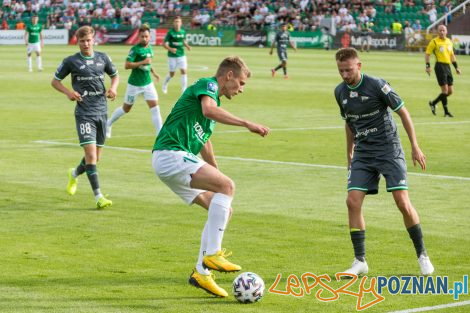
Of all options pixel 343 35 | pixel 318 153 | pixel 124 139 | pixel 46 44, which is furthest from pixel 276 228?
pixel 46 44

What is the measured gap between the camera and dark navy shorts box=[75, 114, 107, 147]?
559 inches

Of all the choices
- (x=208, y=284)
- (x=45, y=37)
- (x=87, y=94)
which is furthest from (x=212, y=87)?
(x=45, y=37)

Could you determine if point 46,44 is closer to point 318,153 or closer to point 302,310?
point 318,153

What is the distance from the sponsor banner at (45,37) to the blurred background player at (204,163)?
226ft

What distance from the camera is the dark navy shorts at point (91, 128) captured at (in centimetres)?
1419

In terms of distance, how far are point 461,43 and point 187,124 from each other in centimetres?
5437

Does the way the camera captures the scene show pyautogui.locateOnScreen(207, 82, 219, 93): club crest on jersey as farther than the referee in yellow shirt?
No

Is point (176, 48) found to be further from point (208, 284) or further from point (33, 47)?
point (208, 284)

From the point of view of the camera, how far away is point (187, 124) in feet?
30.3

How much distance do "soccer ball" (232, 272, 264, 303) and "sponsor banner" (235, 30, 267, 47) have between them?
209 feet

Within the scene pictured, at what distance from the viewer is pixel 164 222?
12.5 meters

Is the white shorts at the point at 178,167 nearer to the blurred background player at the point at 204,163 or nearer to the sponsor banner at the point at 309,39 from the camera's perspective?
the blurred background player at the point at 204,163

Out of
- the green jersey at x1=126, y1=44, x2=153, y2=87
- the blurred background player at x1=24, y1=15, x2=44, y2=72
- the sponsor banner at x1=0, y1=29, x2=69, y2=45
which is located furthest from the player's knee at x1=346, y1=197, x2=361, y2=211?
the sponsor banner at x1=0, y1=29, x2=69, y2=45

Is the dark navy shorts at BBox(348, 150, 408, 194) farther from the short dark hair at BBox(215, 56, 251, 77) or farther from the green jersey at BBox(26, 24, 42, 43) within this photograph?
the green jersey at BBox(26, 24, 42, 43)
